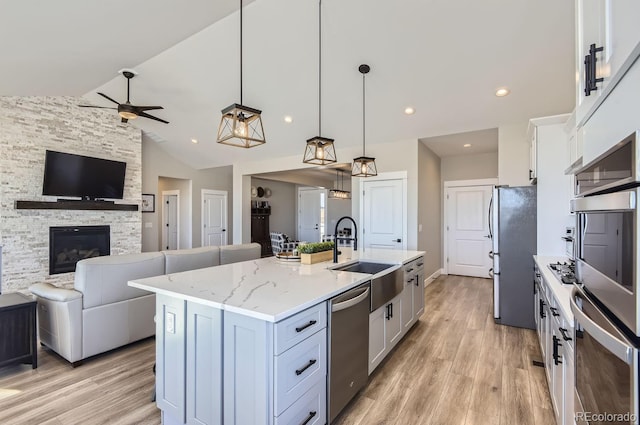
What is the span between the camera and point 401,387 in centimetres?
247

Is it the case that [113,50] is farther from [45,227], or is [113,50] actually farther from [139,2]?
[45,227]

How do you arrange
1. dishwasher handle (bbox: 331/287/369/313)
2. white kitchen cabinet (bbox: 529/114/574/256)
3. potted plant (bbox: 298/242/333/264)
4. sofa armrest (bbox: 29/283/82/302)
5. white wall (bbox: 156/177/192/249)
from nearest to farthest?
1. dishwasher handle (bbox: 331/287/369/313)
2. sofa armrest (bbox: 29/283/82/302)
3. potted plant (bbox: 298/242/333/264)
4. white kitchen cabinet (bbox: 529/114/574/256)
5. white wall (bbox: 156/177/192/249)

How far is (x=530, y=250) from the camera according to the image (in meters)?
3.71

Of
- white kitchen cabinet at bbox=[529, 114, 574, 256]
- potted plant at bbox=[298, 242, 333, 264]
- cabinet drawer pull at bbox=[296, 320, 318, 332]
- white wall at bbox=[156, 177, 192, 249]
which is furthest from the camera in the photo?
white wall at bbox=[156, 177, 192, 249]

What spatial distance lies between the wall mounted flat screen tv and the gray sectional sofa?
320 cm

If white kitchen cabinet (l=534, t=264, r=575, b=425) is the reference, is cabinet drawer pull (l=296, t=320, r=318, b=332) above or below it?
above

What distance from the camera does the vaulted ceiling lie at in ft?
9.82

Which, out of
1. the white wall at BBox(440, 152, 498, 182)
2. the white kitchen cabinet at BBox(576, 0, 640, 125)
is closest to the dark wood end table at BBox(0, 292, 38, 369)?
the white kitchen cabinet at BBox(576, 0, 640, 125)

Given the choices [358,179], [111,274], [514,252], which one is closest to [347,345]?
[111,274]

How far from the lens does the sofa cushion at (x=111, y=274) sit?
2848 mm

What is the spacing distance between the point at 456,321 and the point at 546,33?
336 centimetres

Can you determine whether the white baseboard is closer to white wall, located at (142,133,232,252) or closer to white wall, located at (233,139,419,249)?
white wall, located at (233,139,419,249)

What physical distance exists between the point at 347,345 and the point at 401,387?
822mm

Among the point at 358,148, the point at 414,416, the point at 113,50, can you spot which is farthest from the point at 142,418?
the point at 358,148
